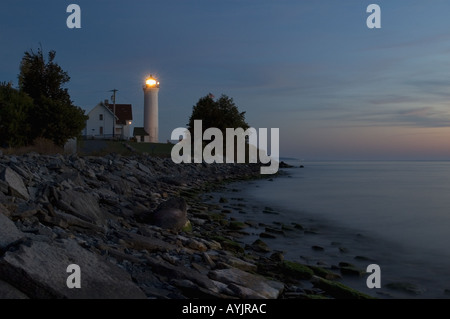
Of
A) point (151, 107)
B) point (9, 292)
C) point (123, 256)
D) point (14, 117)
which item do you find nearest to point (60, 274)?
point (9, 292)

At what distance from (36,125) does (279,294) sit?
2584 cm

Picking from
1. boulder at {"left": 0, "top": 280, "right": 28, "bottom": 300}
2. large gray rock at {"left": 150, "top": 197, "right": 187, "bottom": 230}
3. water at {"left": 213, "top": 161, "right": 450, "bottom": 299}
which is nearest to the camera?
boulder at {"left": 0, "top": 280, "right": 28, "bottom": 300}

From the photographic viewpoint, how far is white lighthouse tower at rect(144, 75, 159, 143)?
193ft

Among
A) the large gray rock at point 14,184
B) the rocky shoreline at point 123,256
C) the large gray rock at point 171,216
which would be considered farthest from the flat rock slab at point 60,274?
the large gray rock at point 171,216

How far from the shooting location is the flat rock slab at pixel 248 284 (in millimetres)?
4963

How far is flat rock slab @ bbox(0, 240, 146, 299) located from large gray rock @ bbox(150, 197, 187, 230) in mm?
3667

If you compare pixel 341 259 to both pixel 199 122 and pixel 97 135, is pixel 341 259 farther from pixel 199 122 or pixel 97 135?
pixel 97 135

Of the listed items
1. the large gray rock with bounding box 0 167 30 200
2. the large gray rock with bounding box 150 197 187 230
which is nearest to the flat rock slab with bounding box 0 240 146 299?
the large gray rock with bounding box 0 167 30 200

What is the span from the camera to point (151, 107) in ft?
194

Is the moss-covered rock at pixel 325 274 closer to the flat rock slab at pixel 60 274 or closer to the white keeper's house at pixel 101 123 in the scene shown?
the flat rock slab at pixel 60 274

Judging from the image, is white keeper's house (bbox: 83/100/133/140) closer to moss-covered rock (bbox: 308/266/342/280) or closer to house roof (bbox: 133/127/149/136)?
house roof (bbox: 133/127/149/136)

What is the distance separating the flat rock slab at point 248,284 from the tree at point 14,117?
2371 centimetres

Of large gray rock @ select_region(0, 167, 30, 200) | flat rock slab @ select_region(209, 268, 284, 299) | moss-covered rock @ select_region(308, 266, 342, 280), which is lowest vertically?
moss-covered rock @ select_region(308, 266, 342, 280)
